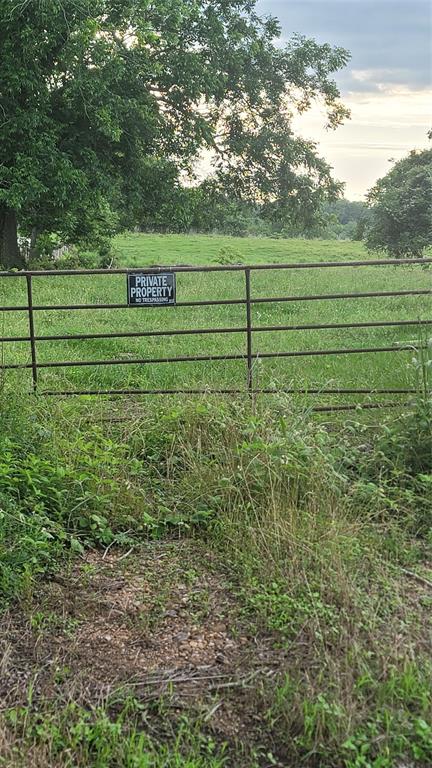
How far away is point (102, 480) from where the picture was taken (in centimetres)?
430

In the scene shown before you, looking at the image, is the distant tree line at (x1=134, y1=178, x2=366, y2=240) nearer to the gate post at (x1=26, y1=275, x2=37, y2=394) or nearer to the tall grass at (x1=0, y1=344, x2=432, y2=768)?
the gate post at (x1=26, y1=275, x2=37, y2=394)

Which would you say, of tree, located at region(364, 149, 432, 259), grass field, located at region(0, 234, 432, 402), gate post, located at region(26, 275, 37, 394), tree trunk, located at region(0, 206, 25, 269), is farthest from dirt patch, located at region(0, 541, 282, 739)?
tree, located at region(364, 149, 432, 259)

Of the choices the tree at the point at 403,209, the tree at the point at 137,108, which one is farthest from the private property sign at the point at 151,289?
the tree at the point at 403,209

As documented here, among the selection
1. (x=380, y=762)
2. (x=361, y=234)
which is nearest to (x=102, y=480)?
(x=380, y=762)

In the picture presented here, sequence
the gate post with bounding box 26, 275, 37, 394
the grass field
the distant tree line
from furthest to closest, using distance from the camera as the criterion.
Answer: the distant tree line
the grass field
the gate post with bounding box 26, 275, 37, 394

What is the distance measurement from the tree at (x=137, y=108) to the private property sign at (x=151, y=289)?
6.20 meters

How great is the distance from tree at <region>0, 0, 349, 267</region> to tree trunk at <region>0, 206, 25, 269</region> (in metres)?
0.04

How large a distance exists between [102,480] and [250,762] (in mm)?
2158

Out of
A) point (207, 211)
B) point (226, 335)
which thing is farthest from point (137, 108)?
point (226, 335)

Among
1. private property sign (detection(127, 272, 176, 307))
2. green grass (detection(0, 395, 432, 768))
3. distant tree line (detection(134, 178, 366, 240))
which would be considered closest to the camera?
green grass (detection(0, 395, 432, 768))

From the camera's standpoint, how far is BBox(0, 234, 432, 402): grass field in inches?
269

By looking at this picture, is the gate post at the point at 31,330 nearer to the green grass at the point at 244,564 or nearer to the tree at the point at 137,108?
the green grass at the point at 244,564

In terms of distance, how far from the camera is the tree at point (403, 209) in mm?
19141

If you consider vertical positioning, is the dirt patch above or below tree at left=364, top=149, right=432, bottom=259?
below
